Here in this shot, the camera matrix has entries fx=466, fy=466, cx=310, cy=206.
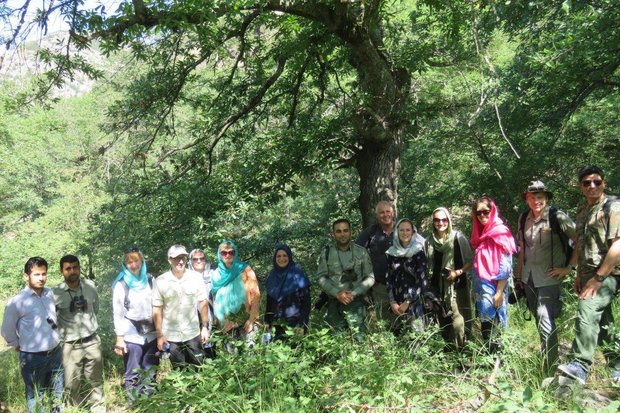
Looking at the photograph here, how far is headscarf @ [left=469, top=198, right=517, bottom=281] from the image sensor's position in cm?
400

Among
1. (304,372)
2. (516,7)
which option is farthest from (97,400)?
(516,7)

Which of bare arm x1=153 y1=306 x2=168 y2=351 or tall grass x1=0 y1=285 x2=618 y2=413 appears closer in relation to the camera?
tall grass x1=0 y1=285 x2=618 y2=413

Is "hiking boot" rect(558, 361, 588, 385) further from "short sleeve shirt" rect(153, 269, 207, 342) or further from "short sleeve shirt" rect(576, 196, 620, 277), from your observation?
"short sleeve shirt" rect(153, 269, 207, 342)

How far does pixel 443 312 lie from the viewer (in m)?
4.26

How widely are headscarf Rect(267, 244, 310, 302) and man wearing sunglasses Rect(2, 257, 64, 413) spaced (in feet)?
6.85

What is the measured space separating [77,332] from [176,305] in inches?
43.8

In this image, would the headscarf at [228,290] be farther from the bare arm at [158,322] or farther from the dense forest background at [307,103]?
the dense forest background at [307,103]

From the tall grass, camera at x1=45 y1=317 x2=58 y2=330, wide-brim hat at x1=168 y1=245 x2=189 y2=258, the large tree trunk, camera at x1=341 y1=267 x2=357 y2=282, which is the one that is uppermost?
the large tree trunk

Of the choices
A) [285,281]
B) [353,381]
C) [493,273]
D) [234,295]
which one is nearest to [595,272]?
[493,273]

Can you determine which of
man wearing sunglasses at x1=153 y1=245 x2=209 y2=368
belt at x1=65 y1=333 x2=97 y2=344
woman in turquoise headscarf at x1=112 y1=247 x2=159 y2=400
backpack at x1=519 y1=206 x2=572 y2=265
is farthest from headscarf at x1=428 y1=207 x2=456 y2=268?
belt at x1=65 y1=333 x2=97 y2=344

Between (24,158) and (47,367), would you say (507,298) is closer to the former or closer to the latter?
(47,367)

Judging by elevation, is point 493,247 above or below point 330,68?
below

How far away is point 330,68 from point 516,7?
2.69 metres

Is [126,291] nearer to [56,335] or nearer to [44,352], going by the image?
[56,335]
